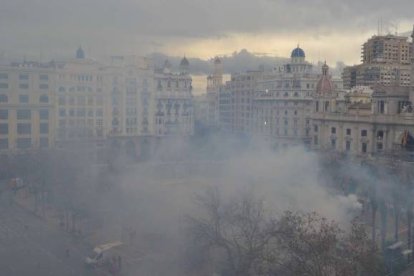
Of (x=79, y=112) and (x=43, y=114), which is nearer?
(x=43, y=114)

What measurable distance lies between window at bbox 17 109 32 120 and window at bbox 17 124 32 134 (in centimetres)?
39

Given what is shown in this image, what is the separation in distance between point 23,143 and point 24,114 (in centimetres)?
161

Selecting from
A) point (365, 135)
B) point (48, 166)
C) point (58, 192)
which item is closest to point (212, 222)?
point (58, 192)

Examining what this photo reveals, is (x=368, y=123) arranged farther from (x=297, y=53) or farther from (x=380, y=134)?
(x=297, y=53)

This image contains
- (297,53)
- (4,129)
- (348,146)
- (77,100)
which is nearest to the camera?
(348,146)

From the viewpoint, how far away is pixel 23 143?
2842 cm

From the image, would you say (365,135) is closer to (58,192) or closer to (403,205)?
(403,205)

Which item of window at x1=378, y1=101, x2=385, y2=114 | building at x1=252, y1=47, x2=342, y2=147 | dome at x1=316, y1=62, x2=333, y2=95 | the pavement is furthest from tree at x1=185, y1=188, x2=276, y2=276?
building at x1=252, y1=47, x2=342, y2=147

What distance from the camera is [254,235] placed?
11773 mm

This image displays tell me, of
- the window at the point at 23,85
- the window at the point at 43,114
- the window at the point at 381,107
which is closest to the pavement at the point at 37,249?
the window at the point at 43,114

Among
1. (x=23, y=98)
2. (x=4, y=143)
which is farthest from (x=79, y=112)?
(x=4, y=143)

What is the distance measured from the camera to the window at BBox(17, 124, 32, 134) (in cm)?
2855

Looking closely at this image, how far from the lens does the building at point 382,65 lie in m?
50.2

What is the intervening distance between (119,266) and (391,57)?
166 ft
